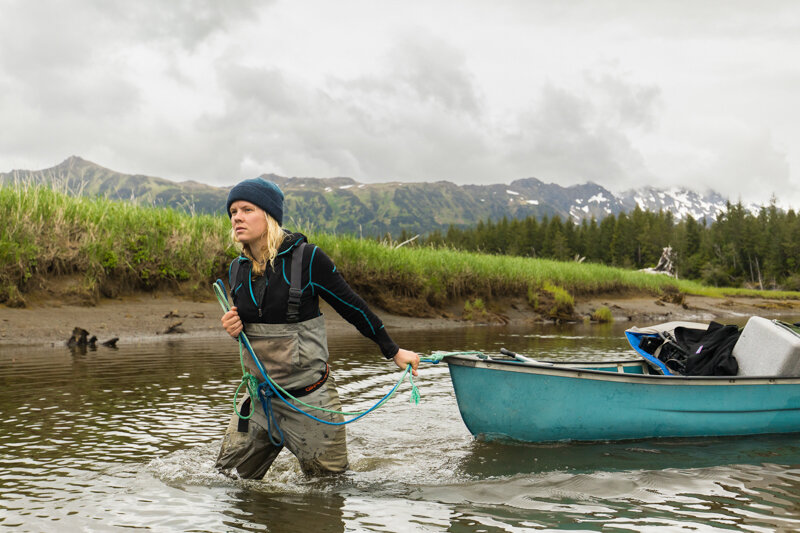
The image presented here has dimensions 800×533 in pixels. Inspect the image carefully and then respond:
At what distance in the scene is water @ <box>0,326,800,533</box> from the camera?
14.0 ft

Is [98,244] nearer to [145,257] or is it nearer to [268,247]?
[145,257]

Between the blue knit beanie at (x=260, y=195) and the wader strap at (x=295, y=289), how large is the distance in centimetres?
32

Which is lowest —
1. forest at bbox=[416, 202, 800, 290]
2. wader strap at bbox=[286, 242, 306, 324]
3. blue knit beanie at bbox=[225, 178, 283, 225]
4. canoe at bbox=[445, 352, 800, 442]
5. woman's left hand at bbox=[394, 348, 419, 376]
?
canoe at bbox=[445, 352, 800, 442]

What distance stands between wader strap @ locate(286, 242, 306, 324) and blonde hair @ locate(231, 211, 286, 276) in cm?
15

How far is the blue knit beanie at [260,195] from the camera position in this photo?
455cm

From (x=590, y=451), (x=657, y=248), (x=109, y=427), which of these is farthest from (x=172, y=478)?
(x=657, y=248)

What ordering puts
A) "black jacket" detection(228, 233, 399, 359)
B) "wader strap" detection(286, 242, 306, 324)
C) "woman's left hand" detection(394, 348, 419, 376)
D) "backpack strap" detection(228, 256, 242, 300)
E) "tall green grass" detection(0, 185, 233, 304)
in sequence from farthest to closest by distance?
"tall green grass" detection(0, 185, 233, 304)
"woman's left hand" detection(394, 348, 419, 376)
"backpack strap" detection(228, 256, 242, 300)
"black jacket" detection(228, 233, 399, 359)
"wader strap" detection(286, 242, 306, 324)

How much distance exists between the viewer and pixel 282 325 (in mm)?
4535

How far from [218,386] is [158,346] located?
13.8 ft

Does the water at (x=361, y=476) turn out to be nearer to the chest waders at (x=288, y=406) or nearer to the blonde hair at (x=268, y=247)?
the chest waders at (x=288, y=406)

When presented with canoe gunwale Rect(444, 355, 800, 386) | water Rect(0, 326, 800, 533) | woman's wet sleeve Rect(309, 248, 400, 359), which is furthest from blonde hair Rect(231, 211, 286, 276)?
canoe gunwale Rect(444, 355, 800, 386)

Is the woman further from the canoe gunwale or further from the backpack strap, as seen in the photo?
the canoe gunwale

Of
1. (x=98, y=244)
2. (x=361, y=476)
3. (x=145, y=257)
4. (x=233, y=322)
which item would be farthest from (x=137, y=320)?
(x=233, y=322)

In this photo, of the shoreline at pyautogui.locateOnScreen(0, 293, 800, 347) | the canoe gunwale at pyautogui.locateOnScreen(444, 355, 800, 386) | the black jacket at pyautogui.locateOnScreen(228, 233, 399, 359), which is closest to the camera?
the black jacket at pyautogui.locateOnScreen(228, 233, 399, 359)
